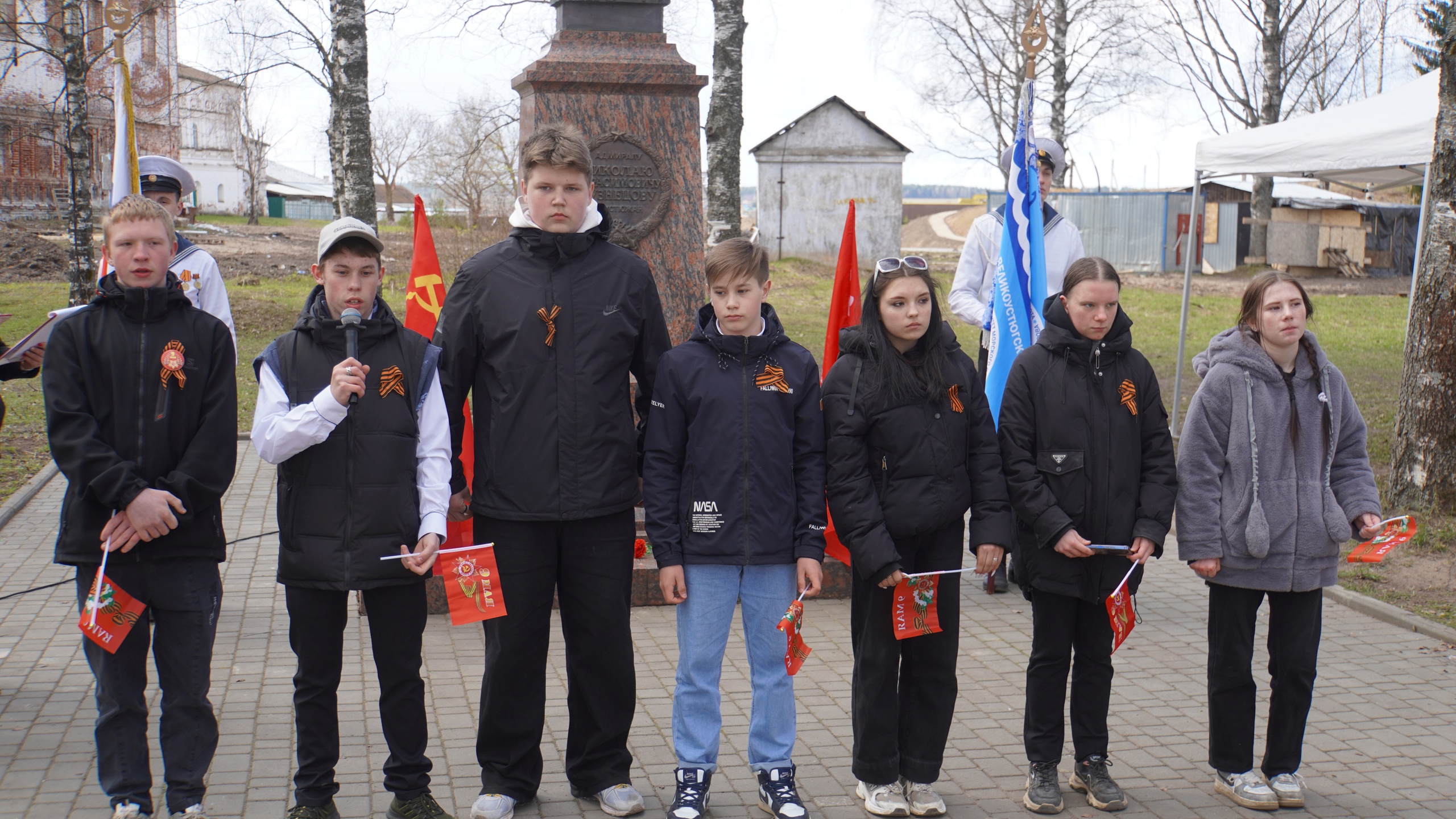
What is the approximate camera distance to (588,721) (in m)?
3.77

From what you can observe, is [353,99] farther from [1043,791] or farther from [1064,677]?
[1043,791]

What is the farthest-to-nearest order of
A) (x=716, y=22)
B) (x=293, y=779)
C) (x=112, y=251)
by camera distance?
(x=716, y=22) < (x=293, y=779) < (x=112, y=251)

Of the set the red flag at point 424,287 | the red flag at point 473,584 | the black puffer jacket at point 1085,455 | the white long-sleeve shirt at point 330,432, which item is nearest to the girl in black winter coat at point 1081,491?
the black puffer jacket at point 1085,455

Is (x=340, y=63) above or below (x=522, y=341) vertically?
above

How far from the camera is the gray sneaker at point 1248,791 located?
3.81 meters

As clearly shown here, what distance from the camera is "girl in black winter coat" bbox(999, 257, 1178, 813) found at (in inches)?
147

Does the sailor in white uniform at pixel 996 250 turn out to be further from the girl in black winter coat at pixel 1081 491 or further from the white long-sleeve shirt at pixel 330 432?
the white long-sleeve shirt at pixel 330 432

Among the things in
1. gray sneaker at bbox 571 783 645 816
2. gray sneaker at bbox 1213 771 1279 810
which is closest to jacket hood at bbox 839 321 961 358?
gray sneaker at bbox 571 783 645 816

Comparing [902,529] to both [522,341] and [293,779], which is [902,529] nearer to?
[522,341]

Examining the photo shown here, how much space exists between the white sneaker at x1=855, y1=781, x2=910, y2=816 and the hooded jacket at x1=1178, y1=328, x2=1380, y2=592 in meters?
1.17

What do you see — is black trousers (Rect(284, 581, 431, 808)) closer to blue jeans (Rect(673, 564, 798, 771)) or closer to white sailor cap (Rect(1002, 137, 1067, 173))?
blue jeans (Rect(673, 564, 798, 771))

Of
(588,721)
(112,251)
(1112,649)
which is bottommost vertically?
(588,721)

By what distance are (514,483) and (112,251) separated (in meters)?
1.28

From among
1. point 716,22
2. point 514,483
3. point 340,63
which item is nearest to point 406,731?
point 514,483
